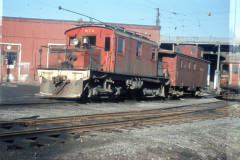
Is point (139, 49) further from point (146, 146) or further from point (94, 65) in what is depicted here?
point (146, 146)

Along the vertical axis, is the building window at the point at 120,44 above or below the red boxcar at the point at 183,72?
above

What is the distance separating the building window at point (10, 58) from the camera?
28.6 meters

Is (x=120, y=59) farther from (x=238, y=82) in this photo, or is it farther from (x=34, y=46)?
(x=34, y=46)

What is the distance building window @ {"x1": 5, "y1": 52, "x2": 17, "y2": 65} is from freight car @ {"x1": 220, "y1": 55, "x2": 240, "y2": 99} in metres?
21.3

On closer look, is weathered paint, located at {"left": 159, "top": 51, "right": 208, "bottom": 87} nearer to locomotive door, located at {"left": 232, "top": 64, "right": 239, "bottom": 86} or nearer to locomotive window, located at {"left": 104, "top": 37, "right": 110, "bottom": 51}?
locomotive door, located at {"left": 232, "top": 64, "right": 239, "bottom": 86}

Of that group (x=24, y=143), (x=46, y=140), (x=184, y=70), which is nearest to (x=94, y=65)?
(x=46, y=140)

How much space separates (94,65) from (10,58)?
19.9 metres

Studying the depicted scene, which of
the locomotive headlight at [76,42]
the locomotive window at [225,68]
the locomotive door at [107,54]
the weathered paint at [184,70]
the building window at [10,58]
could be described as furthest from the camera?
the building window at [10,58]

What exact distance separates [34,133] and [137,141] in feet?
6.69

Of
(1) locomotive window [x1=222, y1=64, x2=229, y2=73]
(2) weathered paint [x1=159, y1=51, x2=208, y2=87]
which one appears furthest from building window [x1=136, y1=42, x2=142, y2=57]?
(1) locomotive window [x1=222, y1=64, x2=229, y2=73]

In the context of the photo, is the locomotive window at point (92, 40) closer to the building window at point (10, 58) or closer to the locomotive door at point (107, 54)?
the locomotive door at point (107, 54)

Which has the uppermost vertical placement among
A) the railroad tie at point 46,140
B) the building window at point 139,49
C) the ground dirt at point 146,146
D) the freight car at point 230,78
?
the building window at point 139,49

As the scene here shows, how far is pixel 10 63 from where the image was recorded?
1133 inches

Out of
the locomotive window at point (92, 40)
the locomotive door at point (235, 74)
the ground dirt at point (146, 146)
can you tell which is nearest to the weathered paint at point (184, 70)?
the locomotive door at point (235, 74)
